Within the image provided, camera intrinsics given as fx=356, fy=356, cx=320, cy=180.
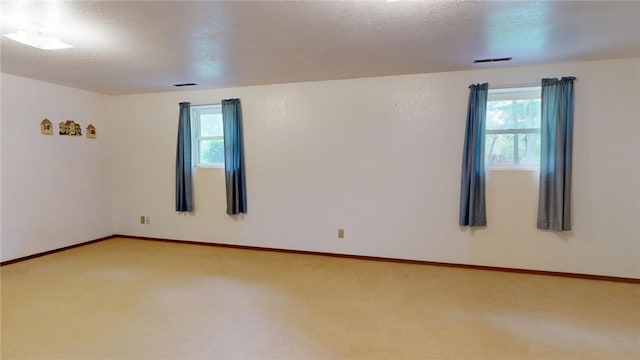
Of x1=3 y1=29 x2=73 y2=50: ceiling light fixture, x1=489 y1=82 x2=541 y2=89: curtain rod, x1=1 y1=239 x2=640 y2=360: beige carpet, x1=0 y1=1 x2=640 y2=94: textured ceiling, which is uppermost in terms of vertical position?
x1=0 y1=1 x2=640 y2=94: textured ceiling

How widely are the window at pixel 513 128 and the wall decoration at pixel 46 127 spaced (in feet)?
17.5

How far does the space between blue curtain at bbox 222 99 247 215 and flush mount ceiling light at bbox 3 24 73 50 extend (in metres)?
2.10

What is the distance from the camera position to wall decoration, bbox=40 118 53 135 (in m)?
4.46

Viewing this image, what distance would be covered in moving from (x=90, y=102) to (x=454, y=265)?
5.36 meters

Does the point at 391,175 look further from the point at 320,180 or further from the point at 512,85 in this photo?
the point at 512,85

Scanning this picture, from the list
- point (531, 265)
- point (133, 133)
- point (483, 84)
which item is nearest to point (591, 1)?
point (483, 84)

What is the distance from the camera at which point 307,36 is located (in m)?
2.77

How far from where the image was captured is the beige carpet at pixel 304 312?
7.49ft

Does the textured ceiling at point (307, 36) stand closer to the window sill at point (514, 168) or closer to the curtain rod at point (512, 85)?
the curtain rod at point (512, 85)

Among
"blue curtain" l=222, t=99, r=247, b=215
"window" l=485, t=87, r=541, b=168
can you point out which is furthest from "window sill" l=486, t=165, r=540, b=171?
"blue curtain" l=222, t=99, r=247, b=215

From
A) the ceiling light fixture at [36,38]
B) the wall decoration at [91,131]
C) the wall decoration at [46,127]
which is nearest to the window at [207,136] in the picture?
the wall decoration at [91,131]

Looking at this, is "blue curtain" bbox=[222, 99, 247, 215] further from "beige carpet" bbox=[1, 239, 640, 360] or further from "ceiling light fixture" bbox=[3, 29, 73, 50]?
"ceiling light fixture" bbox=[3, 29, 73, 50]

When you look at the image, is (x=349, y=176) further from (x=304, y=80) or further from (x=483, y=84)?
(x=483, y=84)

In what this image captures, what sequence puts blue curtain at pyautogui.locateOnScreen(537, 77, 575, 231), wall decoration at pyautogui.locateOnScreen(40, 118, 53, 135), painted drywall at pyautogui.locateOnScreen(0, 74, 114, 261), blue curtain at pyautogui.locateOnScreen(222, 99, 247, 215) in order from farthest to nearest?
1. blue curtain at pyautogui.locateOnScreen(222, 99, 247, 215)
2. wall decoration at pyautogui.locateOnScreen(40, 118, 53, 135)
3. painted drywall at pyautogui.locateOnScreen(0, 74, 114, 261)
4. blue curtain at pyautogui.locateOnScreen(537, 77, 575, 231)
